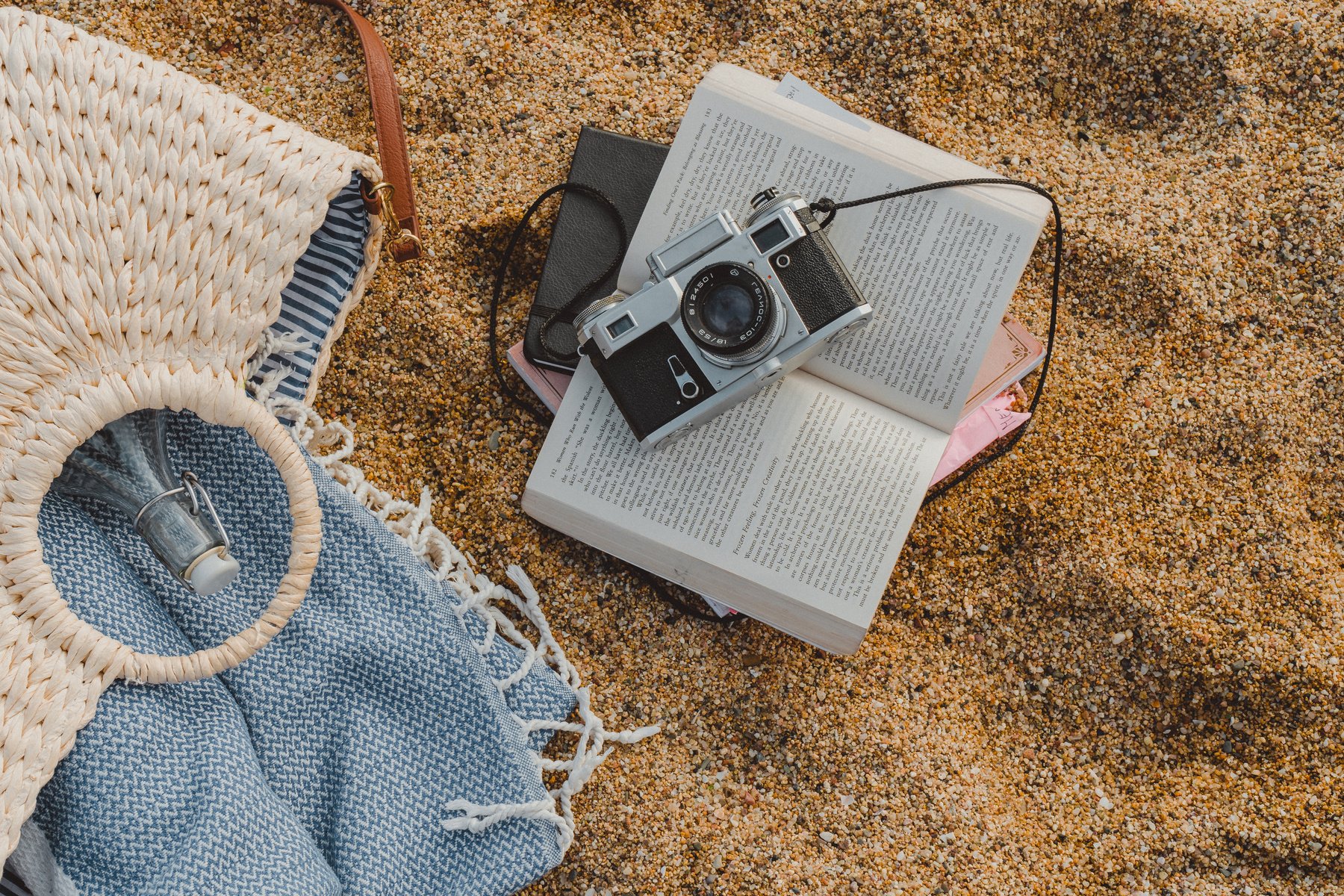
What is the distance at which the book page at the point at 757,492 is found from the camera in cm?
99

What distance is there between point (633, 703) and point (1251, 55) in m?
1.09

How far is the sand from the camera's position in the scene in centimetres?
102

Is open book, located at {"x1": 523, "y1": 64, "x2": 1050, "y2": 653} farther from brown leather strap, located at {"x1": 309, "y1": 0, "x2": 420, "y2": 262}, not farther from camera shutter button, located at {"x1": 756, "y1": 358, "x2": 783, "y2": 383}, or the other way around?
brown leather strap, located at {"x1": 309, "y1": 0, "x2": 420, "y2": 262}

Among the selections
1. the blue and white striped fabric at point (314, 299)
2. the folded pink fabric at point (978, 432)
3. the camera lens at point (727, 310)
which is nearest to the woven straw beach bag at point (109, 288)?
the blue and white striped fabric at point (314, 299)

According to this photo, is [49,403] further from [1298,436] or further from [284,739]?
[1298,436]

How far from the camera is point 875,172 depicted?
3.27 feet

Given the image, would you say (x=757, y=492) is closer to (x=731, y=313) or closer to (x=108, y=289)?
(x=731, y=313)

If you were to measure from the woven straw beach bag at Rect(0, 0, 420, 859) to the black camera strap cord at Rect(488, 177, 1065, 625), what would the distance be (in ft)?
0.85

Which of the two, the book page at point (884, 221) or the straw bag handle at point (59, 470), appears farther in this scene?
the book page at point (884, 221)

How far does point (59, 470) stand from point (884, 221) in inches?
32.9

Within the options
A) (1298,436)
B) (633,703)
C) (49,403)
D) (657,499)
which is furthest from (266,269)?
(1298,436)

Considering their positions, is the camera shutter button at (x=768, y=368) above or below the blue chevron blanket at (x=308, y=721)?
above

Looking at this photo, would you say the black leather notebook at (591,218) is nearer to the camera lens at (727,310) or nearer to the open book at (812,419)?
the open book at (812,419)

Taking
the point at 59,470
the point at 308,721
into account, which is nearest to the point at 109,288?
the point at 59,470
